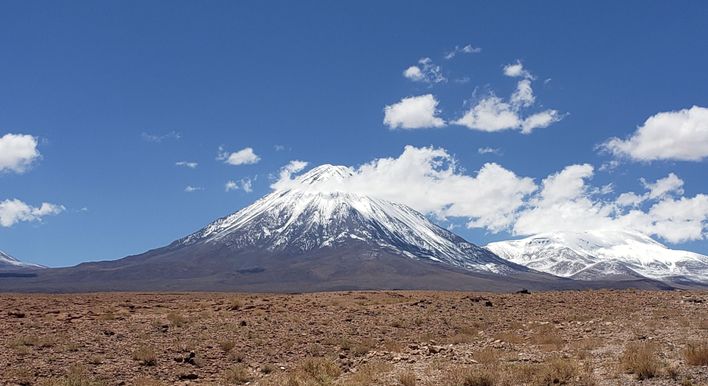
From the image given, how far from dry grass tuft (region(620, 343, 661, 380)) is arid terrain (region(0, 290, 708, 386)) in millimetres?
35

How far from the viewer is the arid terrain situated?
1736 cm

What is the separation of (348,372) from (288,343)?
4.21 meters

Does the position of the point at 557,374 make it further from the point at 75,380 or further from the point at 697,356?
the point at 75,380

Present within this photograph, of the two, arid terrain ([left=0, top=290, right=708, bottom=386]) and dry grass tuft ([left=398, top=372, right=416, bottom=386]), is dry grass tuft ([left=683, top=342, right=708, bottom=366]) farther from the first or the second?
dry grass tuft ([left=398, top=372, right=416, bottom=386])

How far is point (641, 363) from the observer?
1664cm

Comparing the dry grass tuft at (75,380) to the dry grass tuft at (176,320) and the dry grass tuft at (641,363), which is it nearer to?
the dry grass tuft at (176,320)

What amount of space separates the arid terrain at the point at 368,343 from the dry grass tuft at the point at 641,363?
4 cm

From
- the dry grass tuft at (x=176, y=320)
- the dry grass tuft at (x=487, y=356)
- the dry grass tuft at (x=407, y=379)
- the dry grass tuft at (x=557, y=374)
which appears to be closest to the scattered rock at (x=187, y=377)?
the dry grass tuft at (x=407, y=379)

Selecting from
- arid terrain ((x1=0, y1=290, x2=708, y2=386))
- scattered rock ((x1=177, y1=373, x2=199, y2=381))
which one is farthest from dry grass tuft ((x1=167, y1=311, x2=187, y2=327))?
scattered rock ((x1=177, y1=373, x2=199, y2=381))

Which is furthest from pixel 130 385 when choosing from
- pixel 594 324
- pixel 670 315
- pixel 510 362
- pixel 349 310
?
pixel 670 315

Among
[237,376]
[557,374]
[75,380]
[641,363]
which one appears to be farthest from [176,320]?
[641,363]

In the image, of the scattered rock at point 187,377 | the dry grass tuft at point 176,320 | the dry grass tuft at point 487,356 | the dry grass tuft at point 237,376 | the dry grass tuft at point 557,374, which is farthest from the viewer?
the dry grass tuft at point 176,320

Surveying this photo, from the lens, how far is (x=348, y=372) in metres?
19.0

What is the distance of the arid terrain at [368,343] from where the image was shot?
17.4 metres
